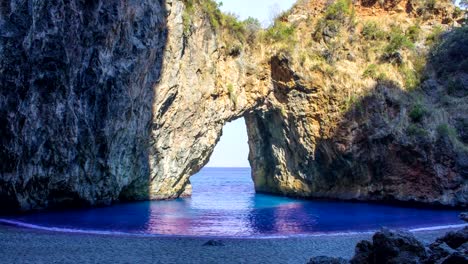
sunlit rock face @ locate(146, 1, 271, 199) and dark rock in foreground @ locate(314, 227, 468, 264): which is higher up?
sunlit rock face @ locate(146, 1, 271, 199)

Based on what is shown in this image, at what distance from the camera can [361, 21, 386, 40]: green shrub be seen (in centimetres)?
3353

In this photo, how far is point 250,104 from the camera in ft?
109

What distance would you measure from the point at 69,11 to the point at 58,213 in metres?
9.07

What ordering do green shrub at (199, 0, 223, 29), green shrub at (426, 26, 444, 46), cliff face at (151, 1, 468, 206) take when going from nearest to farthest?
cliff face at (151, 1, 468, 206) → green shrub at (199, 0, 223, 29) → green shrub at (426, 26, 444, 46)

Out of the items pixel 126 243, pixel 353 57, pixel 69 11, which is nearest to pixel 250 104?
pixel 353 57

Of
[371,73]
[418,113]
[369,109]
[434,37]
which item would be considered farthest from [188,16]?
[434,37]

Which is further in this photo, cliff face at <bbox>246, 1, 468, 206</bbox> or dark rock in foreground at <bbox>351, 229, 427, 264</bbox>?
cliff face at <bbox>246, 1, 468, 206</bbox>

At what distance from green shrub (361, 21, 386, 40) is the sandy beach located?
21474 mm

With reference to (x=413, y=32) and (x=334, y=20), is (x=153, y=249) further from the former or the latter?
(x=413, y=32)

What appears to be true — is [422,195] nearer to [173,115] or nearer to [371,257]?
[173,115]

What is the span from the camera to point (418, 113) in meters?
28.9

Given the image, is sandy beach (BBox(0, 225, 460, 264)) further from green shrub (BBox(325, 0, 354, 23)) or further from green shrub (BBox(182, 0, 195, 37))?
green shrub (BBox(325, 0, 354, 23))

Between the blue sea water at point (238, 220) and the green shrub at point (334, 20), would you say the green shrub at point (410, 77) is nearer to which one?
the green shrub at point (334, 20)

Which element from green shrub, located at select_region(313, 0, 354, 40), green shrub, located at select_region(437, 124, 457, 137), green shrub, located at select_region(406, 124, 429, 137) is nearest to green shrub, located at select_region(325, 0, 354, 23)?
green shrub, located at select_region(313, 0, 354, 40)
